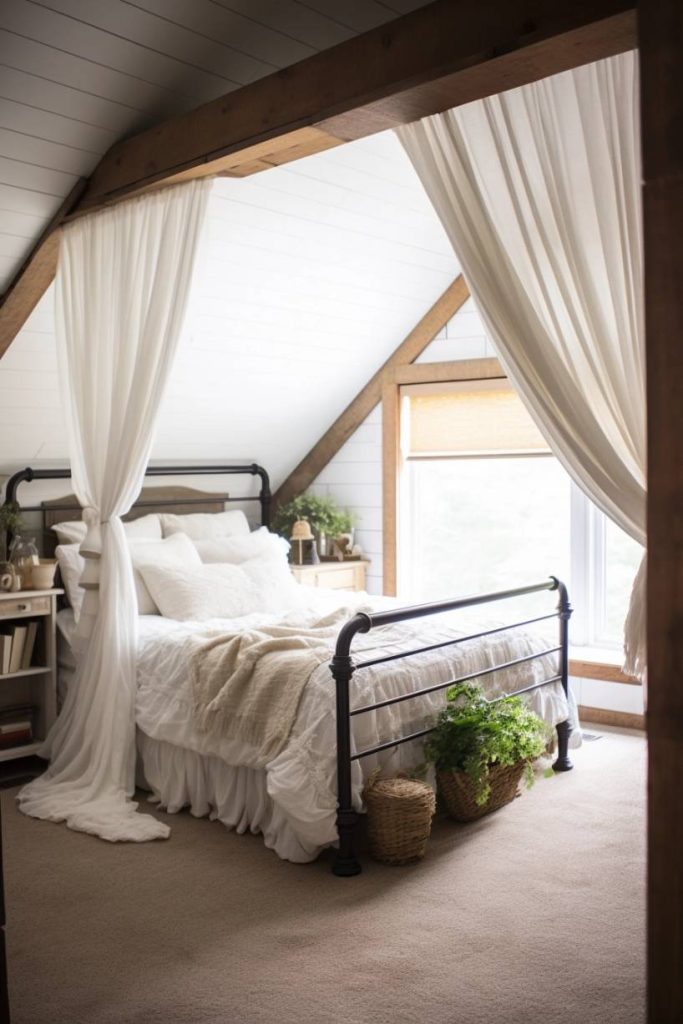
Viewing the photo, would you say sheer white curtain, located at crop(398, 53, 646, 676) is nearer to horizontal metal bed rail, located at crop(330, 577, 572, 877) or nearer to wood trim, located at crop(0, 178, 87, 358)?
horizontal metal bed rail, located at crop(330, 577, 572, 877)

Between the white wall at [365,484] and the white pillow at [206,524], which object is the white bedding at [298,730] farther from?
the white wall at [365,484]

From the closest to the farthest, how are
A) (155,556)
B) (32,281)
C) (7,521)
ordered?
(32,281) < (7,521) < (155,556)

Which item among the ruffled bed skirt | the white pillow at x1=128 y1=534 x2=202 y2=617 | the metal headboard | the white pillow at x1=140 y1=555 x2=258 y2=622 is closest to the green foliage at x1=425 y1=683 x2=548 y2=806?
the ruffled bed skirt

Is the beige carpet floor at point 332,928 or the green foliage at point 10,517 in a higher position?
the green foliage at point 10,517

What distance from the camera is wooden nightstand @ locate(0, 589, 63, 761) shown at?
4529 mm

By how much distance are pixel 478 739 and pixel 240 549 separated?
2.24 m

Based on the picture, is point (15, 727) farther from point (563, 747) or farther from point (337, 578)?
point (563, 747)

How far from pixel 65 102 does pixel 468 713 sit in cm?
271

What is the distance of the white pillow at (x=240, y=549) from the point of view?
555cm

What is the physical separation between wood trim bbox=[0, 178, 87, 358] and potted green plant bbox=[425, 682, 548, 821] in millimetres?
2485

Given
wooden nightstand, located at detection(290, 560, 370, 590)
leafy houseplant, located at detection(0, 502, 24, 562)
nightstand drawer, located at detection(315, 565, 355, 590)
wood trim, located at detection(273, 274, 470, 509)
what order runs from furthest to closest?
nightstand drawer, located at detection(315, 565, 355, 590), wooden nightstand, located at detection(290, 560, 370, 590), wood trim, located at detection(273, 274, 470, 509), leafy houseplant, located at detection(0, 502, 24, 562)

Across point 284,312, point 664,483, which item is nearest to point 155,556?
point 284,312

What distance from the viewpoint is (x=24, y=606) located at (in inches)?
179

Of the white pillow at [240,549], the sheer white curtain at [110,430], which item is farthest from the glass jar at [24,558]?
the white pillow at [240,549]
